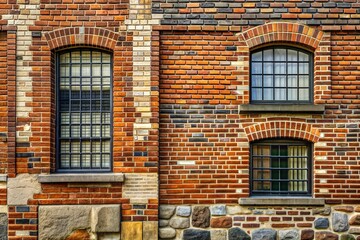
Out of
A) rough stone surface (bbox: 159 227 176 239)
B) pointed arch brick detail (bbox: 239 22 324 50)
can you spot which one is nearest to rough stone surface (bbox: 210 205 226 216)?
rough stone surface (bbox: 159 227 176 239)

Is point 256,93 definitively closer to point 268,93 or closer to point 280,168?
point 268,93

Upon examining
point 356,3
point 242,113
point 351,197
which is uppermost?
point 356,3

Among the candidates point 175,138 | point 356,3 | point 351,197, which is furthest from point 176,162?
point 356,3

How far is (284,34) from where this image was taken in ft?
23.3

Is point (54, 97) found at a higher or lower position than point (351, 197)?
higher

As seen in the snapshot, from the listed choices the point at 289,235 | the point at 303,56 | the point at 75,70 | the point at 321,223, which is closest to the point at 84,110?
the point at 75,70

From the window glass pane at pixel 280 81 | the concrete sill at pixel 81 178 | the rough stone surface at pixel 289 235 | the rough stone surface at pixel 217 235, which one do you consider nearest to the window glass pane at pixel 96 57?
the concrete sill at pixel 81 178

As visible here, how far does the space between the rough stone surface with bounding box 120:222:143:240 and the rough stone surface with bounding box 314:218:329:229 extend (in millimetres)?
3239

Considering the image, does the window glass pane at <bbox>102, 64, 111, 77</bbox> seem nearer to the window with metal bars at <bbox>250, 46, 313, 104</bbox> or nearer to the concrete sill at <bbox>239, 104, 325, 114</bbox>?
the concrete sill at <bbox>239, 104, 325, 114</bbox>

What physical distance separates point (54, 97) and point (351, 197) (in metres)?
5.88

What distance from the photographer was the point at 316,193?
710cm

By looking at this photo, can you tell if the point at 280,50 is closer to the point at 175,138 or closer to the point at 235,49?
the point at 235,49

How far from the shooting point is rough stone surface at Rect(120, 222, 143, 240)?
6.93m

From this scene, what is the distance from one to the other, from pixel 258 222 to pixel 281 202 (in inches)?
22.2
